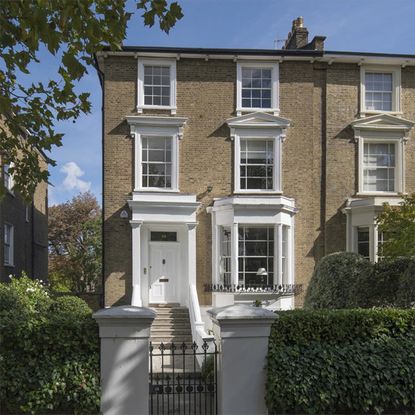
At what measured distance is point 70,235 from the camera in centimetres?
3991

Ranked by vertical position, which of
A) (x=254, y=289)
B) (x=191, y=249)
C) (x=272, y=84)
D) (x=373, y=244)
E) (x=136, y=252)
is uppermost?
(x=272, y=84)

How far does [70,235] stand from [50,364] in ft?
114

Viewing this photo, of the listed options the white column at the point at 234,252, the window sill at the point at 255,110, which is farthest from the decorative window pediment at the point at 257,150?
the white column at the point at 234,252

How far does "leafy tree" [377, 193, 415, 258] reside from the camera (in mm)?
12805

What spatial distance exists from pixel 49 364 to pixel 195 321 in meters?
7.91

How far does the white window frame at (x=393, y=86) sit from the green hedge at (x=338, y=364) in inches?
497

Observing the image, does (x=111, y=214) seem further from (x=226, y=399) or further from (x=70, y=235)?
(x=70, y=235)

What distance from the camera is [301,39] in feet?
62.1

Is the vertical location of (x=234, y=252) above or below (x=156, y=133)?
below

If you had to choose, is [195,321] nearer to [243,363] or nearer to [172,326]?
[172,326]

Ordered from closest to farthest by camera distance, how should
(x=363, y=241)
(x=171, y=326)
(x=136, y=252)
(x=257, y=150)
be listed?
1. (x=171, y=326)
2. (x=136, y=252)
3. (x=257, y=150)
4. (x=363, y=241)

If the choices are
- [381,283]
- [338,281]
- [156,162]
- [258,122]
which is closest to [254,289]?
[338,281]

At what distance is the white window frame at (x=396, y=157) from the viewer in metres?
17.8

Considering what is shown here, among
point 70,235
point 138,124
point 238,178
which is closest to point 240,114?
point 238,178
